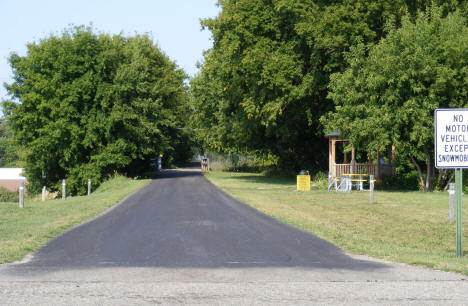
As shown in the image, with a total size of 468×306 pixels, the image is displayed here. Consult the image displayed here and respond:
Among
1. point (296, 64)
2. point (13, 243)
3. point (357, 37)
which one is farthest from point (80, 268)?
point (296, 64)

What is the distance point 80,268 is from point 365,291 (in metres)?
4.51

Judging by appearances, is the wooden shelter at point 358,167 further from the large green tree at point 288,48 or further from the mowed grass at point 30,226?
the mowed grass at point 30,226

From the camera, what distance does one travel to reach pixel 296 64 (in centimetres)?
3656

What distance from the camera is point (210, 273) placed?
8.67 meters

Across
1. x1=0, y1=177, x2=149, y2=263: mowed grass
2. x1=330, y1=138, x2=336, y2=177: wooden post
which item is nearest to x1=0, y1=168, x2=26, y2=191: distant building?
x1=330, y1=138, x2=336, y2=177: wooden post

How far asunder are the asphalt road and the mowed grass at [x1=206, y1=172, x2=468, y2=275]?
75cm

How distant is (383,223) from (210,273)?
400 inches

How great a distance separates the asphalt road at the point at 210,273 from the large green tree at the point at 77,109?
99.3ft

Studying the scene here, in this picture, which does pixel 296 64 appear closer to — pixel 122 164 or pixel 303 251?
pixel 122 164

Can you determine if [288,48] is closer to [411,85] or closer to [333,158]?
[333,158]

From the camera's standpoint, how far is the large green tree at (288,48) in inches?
1307

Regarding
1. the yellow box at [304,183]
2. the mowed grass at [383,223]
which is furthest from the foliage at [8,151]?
the mowed grass at [383,223]

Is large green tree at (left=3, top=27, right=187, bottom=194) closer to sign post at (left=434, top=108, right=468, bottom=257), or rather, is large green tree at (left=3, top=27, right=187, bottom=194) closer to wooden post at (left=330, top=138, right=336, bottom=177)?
wooden post at (left=330, top=138, right=336, bottom=177)

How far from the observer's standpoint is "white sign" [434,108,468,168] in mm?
11195
